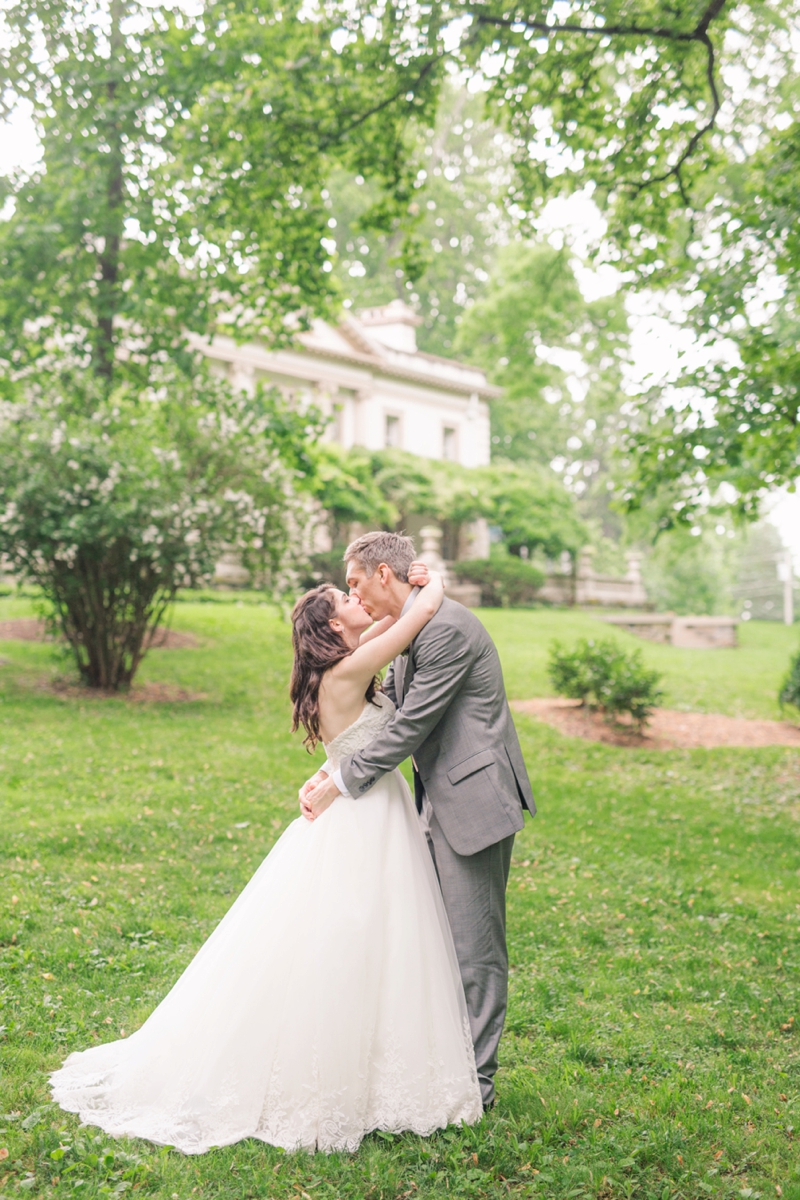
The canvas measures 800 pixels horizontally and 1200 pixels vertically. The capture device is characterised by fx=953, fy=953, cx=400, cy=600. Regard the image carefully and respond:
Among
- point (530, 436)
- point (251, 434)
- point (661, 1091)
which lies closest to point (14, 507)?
point (251, 434)

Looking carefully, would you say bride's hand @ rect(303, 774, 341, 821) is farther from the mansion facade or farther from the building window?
the building window

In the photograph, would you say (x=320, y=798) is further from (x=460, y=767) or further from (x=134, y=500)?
(x=134, y=500)

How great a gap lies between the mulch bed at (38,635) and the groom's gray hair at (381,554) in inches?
502

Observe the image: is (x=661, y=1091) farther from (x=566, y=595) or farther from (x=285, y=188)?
(x=566, y=595)

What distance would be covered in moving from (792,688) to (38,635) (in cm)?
1287

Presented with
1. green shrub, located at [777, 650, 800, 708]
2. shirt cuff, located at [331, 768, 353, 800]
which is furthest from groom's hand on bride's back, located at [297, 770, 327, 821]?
green shrub, located at [777, 650, 800, 708]

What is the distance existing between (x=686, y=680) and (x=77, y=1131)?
16.7m

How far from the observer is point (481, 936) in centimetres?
408

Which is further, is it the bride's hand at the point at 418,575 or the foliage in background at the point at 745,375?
the foliage in background at the point at 745,375

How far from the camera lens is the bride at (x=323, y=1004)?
12.3ft

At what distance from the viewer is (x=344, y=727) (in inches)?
165

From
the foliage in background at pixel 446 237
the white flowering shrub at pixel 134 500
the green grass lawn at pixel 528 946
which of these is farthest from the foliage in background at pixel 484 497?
the green grass lawn at pixel 528 946

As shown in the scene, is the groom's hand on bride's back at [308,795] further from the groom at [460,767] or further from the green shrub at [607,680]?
the green shrub at [607,680]

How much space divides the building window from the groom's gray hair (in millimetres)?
37816
